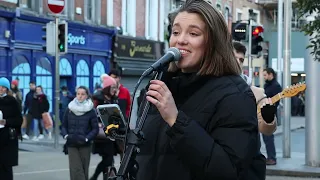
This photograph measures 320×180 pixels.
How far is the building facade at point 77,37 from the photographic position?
68.7ft

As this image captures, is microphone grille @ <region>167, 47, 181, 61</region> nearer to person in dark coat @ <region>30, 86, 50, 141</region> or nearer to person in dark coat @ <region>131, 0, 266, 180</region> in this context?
person in dark coat @ <region>131, 0, 266, 180</region>

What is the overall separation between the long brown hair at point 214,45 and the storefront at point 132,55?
956 inches

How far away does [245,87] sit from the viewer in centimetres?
251

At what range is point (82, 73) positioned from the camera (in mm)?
25141

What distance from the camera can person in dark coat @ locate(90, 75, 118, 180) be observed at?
9.69 m

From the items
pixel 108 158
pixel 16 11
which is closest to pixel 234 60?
pixel 108 158

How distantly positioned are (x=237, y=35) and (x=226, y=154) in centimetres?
1377

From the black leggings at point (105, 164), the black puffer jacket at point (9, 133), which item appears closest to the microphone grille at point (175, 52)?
the black puffer jacket at point (9, 133)

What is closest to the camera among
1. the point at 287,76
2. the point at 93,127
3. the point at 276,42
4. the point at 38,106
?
the point at 93,127

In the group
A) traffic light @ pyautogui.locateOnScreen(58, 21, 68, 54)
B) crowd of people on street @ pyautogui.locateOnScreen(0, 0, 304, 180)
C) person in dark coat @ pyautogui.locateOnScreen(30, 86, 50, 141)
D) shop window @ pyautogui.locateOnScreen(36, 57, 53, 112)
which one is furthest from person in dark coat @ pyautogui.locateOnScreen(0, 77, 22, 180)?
shop window @ pyautogui.locateOnScreen(36, 57, 53, 112)

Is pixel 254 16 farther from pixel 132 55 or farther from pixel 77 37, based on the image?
pixel 77 37

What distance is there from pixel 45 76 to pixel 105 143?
44.3 ft

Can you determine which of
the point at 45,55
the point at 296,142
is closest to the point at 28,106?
the point at 45,55

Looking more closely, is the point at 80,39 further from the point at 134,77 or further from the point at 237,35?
the point at 237,35
